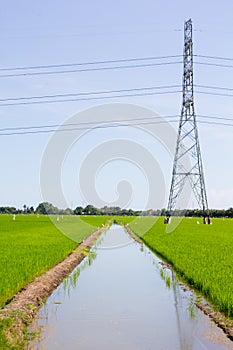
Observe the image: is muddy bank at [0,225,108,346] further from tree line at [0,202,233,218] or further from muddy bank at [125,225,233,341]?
tree line at [0,202,233,218]

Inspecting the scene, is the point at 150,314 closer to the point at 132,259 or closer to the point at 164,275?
the point at 164,275

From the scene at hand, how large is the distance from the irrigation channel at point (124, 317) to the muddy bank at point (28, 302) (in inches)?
7.1

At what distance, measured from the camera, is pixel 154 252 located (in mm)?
20016

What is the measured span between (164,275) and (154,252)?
281 inches

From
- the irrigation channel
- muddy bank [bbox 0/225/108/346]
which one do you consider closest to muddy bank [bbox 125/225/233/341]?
the irrigation channel

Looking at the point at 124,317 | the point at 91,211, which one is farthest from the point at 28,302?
the point at 91,211

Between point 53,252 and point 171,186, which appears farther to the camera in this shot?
point 171,186

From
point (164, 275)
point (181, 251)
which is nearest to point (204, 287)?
point (164, 275)

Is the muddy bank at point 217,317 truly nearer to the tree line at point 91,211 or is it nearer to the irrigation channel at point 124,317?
the irrigation channel at point 124,317

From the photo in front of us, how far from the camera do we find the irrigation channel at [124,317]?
6.43 meters

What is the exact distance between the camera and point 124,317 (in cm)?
796

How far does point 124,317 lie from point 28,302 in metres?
1.86

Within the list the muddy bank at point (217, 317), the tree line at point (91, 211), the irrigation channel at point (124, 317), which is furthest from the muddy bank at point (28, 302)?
the tree line at point (91, 211)

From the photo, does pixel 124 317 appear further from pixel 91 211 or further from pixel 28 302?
pixel 91 211
